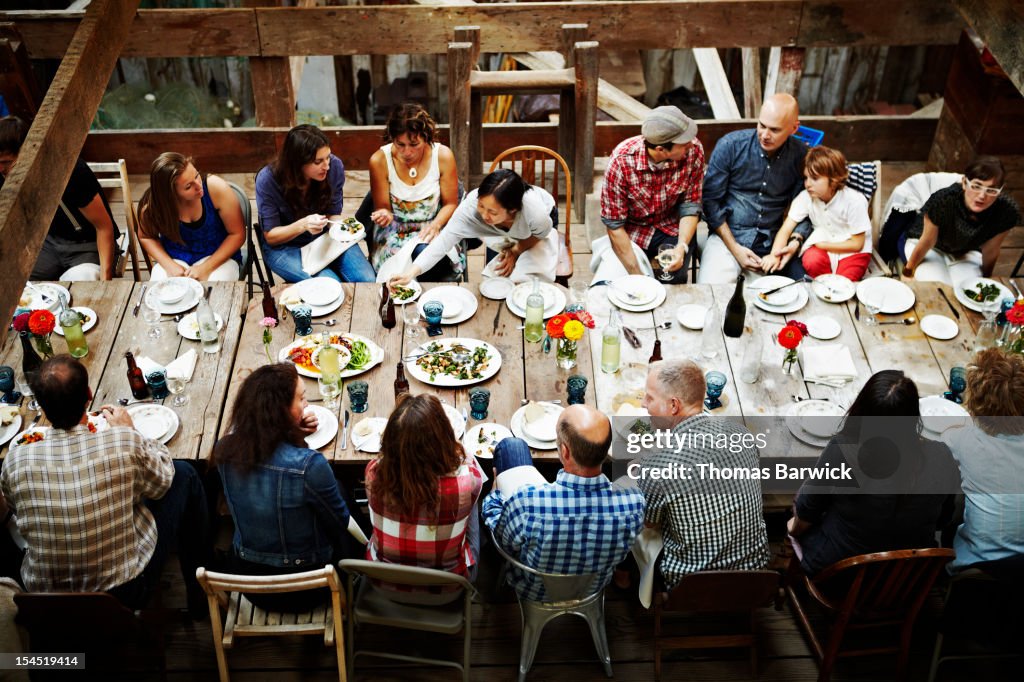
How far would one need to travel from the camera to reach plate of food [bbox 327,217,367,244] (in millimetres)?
4301

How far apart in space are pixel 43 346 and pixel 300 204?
1.41 meters

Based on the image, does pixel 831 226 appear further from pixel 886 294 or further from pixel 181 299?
pixel 181 299

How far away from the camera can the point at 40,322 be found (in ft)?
11.2

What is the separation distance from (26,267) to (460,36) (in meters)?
3.57

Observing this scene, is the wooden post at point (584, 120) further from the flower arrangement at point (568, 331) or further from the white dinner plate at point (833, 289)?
the flower arrangement at point (568, 331)

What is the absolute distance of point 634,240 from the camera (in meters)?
4.68

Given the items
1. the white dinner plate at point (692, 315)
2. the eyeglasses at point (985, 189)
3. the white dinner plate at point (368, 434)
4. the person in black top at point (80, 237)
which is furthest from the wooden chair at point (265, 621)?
the eyeglasses at point (985, 189)

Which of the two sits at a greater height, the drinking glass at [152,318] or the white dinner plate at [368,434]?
the drinking glass at [152,318]

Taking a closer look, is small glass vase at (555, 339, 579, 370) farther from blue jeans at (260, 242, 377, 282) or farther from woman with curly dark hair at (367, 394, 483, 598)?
blue jeans at (260, 242, 377, 282)

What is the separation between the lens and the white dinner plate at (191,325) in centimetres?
364

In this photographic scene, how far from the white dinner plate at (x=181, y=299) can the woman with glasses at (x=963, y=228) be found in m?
3.42

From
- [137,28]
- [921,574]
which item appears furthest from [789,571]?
[137,28]

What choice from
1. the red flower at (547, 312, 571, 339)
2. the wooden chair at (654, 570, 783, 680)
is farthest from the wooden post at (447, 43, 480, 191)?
the wooden chair at (654, 570, 783, 680)

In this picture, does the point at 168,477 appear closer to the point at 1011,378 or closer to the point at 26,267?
the point at 26,267
